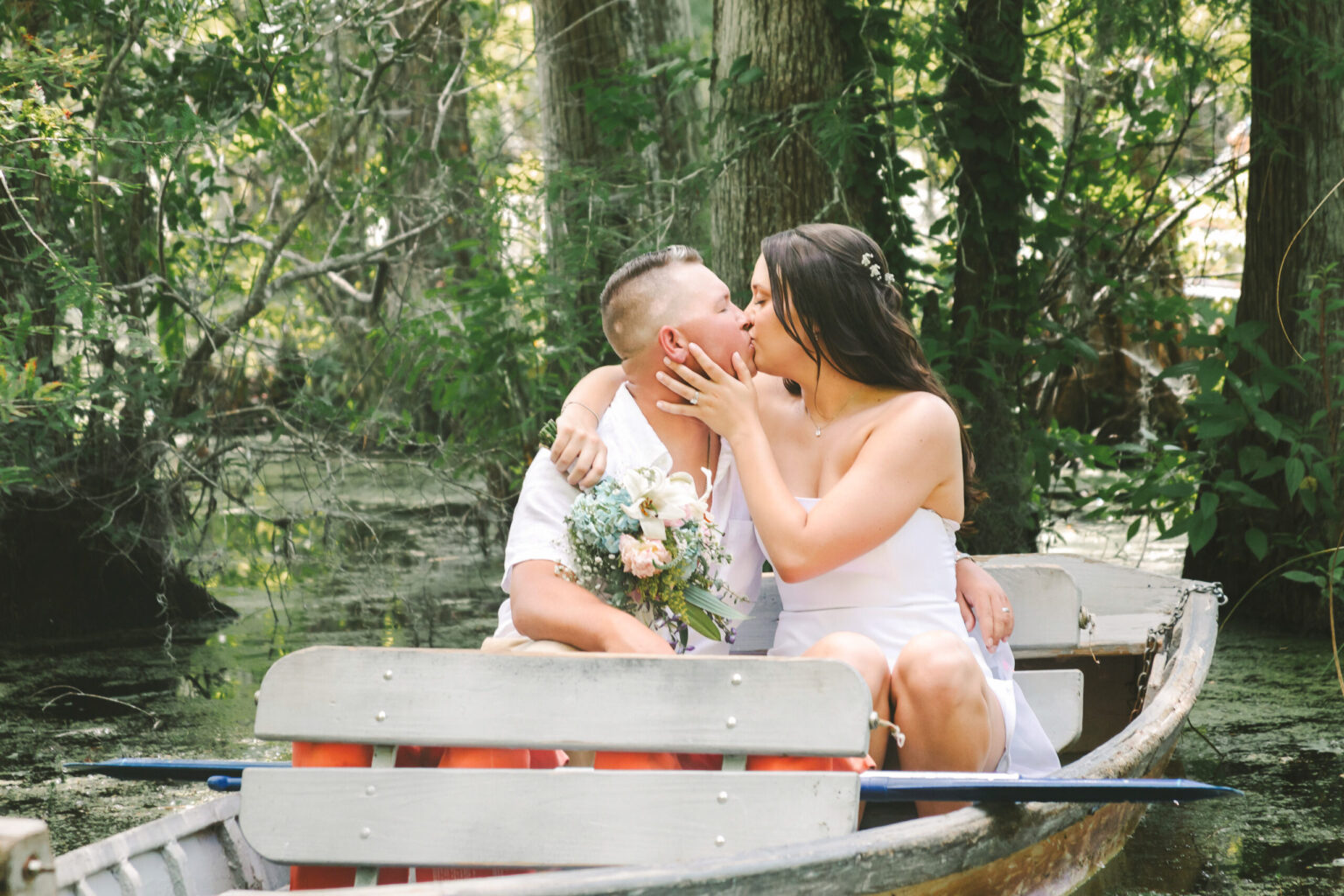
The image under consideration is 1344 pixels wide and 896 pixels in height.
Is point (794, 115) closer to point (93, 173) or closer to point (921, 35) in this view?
point (921, 35)

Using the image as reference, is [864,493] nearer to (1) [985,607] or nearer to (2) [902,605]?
(2) [902,605]

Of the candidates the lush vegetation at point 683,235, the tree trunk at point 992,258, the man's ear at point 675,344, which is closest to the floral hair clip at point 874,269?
the man's ear at point 675,344

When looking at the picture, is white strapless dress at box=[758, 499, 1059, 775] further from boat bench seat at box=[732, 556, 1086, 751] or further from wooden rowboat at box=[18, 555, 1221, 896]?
boat bench seat at box=[732, 556, 1086, 751]

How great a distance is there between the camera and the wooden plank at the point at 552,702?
2.18 m

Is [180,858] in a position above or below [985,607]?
below

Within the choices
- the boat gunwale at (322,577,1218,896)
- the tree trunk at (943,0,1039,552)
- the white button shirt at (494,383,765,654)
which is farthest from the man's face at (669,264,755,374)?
the tree trunk at (943,0,1039,552)

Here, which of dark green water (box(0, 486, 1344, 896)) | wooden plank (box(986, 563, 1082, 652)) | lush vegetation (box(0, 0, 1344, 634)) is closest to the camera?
dark green water (box(0, 486, 1344, 896))

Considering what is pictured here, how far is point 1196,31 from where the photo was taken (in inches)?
296

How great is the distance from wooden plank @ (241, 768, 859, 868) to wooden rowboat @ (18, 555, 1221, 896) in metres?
0.08

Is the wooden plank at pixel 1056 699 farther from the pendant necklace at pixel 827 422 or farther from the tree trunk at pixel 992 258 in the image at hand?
the tree trunk at pixel 992 258

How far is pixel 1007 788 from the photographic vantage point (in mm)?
2357

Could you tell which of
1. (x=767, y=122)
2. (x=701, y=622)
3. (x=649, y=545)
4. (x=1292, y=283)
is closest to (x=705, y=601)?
(x=701, y=622)

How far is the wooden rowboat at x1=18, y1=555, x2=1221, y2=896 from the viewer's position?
80.0 inches

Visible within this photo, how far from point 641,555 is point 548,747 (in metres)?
0.40
